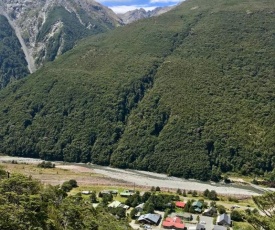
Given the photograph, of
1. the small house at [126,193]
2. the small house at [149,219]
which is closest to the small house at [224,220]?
the small house at [149,219]

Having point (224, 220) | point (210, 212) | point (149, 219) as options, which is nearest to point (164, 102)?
point (210, 212)

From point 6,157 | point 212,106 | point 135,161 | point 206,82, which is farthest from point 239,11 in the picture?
point 6,157

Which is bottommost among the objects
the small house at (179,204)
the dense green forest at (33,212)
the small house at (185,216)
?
the small house at (185,216)

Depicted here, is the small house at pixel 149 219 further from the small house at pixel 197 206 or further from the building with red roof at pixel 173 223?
the small house at pixel 197 206

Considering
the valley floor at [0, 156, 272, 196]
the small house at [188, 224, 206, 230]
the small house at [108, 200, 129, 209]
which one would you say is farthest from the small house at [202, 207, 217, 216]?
the valley floor at [0, 156, 272, 196]

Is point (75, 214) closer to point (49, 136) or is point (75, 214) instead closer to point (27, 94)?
point (49, 136)
